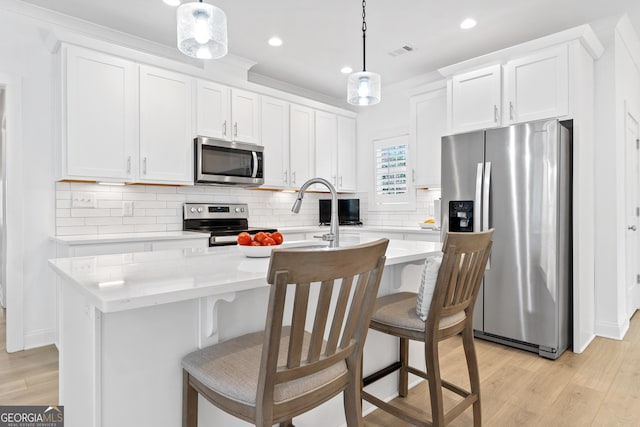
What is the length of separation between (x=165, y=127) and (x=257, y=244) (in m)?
2.22

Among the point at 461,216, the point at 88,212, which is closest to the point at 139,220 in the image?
the point at 88,212

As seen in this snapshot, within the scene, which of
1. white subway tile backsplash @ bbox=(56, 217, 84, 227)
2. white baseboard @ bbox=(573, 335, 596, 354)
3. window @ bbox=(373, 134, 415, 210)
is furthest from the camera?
window @ bbox=(373, 134, 415, 210)

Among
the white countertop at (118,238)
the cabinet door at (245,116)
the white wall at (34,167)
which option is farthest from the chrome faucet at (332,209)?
the white wall at (34,167)

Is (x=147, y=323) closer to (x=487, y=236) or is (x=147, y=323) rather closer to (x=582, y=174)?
(x=487, y=236)

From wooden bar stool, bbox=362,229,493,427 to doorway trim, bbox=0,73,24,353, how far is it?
2808 mm

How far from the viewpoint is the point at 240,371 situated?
Result: 1077 millimetres

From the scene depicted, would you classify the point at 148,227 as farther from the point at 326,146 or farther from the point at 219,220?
the point at 326,146

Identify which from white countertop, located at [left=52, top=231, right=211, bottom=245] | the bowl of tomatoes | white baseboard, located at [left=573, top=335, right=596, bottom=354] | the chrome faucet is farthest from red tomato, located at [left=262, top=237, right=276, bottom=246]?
white baseboard, located at [left=573, top=335, right=596, bottom=354]

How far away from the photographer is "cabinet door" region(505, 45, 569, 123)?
2.93m

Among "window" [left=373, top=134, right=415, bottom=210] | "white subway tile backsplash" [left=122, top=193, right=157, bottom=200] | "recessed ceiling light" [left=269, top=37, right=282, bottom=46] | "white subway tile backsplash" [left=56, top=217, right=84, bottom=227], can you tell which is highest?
"recessed ceiling light" [left=269, top=37, right=282, bottom=46]

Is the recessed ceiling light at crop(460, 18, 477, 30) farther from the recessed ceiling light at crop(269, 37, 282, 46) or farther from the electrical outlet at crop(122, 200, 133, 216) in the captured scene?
the electrical outlet at crop(122, 200, 133, 216)

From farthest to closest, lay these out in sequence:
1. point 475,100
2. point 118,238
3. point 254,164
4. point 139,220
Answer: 1. point 254,164
2. point 139,220
3. point 475,100
4. point 118,238

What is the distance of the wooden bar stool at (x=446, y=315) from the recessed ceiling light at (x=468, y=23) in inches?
92.0

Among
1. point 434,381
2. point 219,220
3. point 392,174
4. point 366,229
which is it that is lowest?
point 434,381
